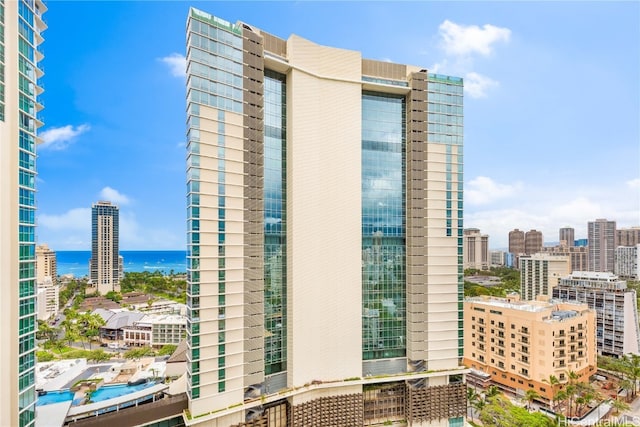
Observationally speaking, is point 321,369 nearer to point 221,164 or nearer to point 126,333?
point 221,164

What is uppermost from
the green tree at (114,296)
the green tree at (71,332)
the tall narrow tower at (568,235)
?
the tall narrow tower at (568,235)

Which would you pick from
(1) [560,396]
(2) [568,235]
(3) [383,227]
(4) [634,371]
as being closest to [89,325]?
(3) [383,227]

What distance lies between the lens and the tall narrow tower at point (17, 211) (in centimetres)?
1481

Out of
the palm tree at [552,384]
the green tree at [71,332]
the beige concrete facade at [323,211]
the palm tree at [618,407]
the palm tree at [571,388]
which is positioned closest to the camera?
the beige concrete facade at [323,211]

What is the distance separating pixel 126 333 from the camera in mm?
54438

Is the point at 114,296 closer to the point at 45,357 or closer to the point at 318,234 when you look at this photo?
the point at 45,357

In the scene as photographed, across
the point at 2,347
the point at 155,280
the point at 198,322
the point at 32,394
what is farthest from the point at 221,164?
the point at 155,280

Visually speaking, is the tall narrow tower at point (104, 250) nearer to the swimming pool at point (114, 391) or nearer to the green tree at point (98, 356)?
the green tree at point (98, 356)

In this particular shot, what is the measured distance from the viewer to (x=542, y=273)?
6994 cm

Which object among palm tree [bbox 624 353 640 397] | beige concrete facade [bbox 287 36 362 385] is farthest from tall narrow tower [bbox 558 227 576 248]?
beige concrete facade [bbox 287 36 362 385]

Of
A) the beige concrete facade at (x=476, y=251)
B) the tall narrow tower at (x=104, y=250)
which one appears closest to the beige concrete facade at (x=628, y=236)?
the beige concrete facade at (x=476, y=251)

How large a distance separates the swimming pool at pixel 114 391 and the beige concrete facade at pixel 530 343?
1430 inches

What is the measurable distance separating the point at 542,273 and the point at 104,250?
357 ft

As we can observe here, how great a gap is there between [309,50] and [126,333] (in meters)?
53.5
